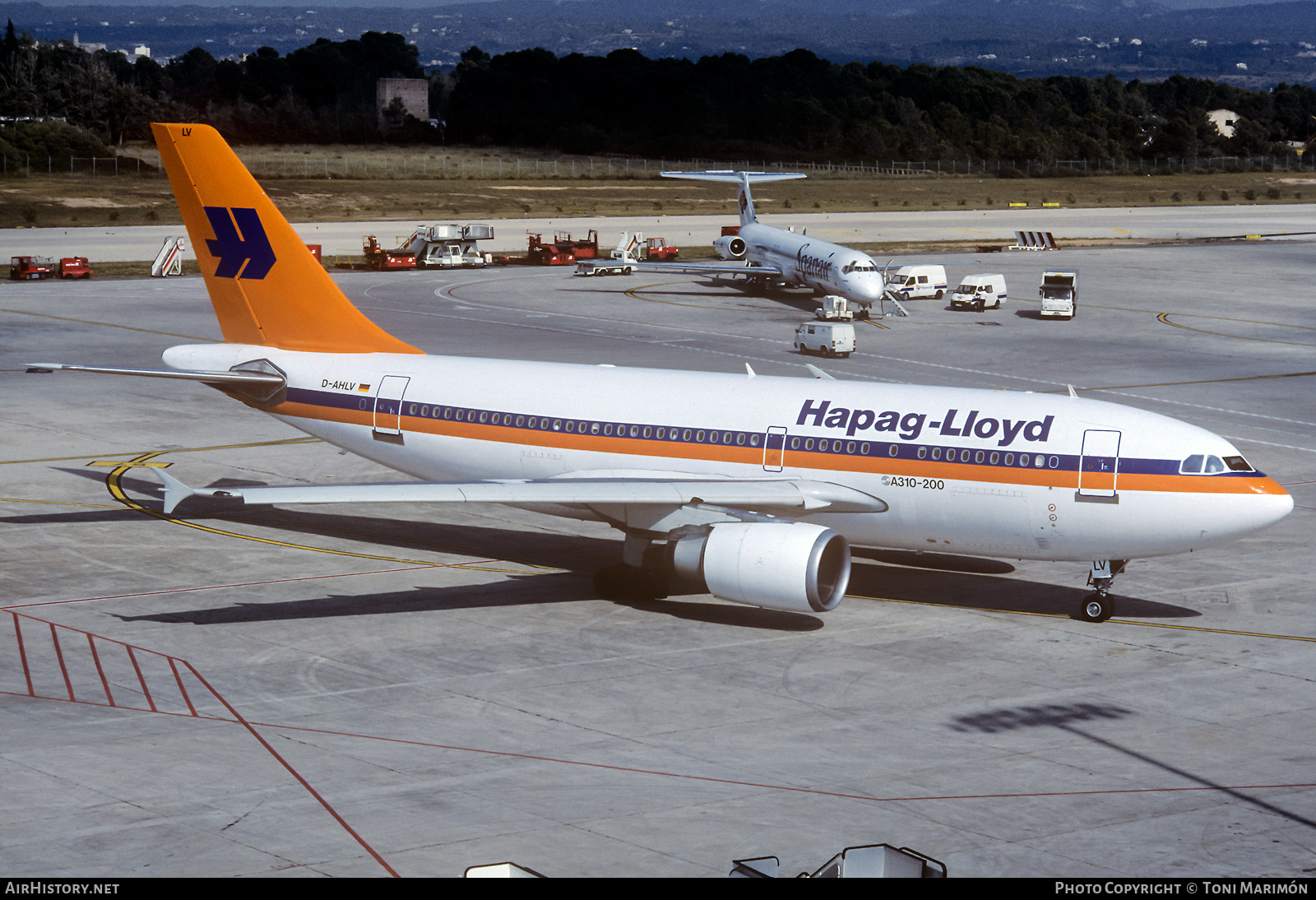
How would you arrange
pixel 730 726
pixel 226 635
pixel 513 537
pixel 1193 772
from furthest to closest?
pixel 513 537
pixel 226 635
pixel 730 726
pixel 1193 772

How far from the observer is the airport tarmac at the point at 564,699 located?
19125 mm

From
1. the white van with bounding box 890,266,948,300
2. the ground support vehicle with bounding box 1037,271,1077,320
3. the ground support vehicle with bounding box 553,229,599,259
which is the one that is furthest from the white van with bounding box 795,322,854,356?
the ground support vehicle with bounding box 553,229,599,259

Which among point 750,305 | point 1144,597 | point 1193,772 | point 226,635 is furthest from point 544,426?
point 750,305

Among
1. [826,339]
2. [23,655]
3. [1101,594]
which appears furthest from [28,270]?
[1101,594]

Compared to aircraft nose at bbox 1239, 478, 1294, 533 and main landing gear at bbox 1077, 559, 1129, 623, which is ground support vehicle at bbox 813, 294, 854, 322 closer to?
main landing gear at bbox 1077, 559, 1129, 623

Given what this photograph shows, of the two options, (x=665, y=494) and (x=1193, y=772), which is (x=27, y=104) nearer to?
(x=665, y=494)

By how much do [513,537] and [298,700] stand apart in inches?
523

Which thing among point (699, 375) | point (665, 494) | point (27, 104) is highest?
point (27, 104)

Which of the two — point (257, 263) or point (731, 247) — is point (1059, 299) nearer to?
point (731, 247)

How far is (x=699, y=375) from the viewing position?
3431 centimetres

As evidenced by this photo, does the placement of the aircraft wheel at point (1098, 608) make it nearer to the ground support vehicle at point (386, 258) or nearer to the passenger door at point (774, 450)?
the passenger door at point (774, 450)

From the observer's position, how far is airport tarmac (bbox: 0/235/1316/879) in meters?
19.1

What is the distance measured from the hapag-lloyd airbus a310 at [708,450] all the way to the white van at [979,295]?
54.9m

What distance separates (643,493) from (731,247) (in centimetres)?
6711
